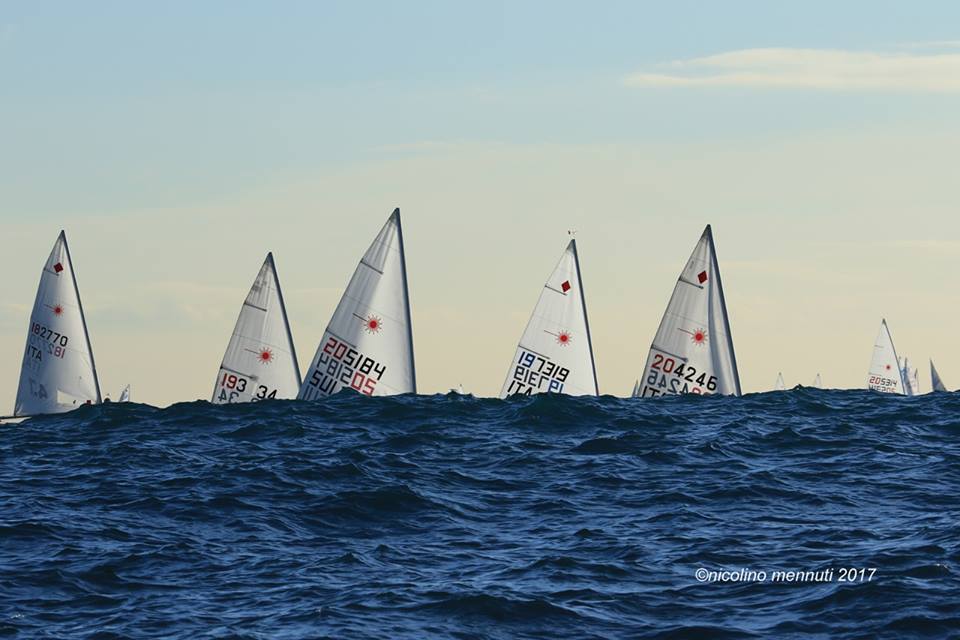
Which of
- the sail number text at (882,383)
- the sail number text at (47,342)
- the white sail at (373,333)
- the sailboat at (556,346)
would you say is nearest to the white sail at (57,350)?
the sail number text at (47,342)

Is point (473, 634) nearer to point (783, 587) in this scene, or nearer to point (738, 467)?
point (783, 587)

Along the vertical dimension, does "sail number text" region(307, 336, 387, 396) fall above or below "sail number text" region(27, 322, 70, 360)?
below

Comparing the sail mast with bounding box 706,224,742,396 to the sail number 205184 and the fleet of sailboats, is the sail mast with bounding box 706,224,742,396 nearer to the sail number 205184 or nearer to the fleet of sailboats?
the fleet of sailboats

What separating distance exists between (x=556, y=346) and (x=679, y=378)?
525 cm

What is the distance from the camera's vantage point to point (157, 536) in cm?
2216

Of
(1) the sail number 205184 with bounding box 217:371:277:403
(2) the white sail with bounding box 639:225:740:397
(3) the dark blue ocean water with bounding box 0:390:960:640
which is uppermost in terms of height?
(2) the white sail with bounding box 639:225:740:397

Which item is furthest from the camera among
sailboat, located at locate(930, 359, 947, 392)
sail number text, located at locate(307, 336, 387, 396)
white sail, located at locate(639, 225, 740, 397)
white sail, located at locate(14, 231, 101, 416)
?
sailboat, located at locate(930, 359, 947, 392)

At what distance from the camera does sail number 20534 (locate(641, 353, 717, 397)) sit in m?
51.3

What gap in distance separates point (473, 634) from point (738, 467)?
13802mm

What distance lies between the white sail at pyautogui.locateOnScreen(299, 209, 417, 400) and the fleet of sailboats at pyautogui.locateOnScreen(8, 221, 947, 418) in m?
0.04

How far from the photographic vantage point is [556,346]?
5181 cm

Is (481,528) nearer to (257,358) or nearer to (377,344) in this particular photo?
(377,344)

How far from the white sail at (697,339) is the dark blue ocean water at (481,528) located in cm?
1321

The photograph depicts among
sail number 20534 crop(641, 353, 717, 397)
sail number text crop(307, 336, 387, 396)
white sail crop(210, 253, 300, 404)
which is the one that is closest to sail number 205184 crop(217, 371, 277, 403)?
white sail crop(210, 253, 300, 404)
